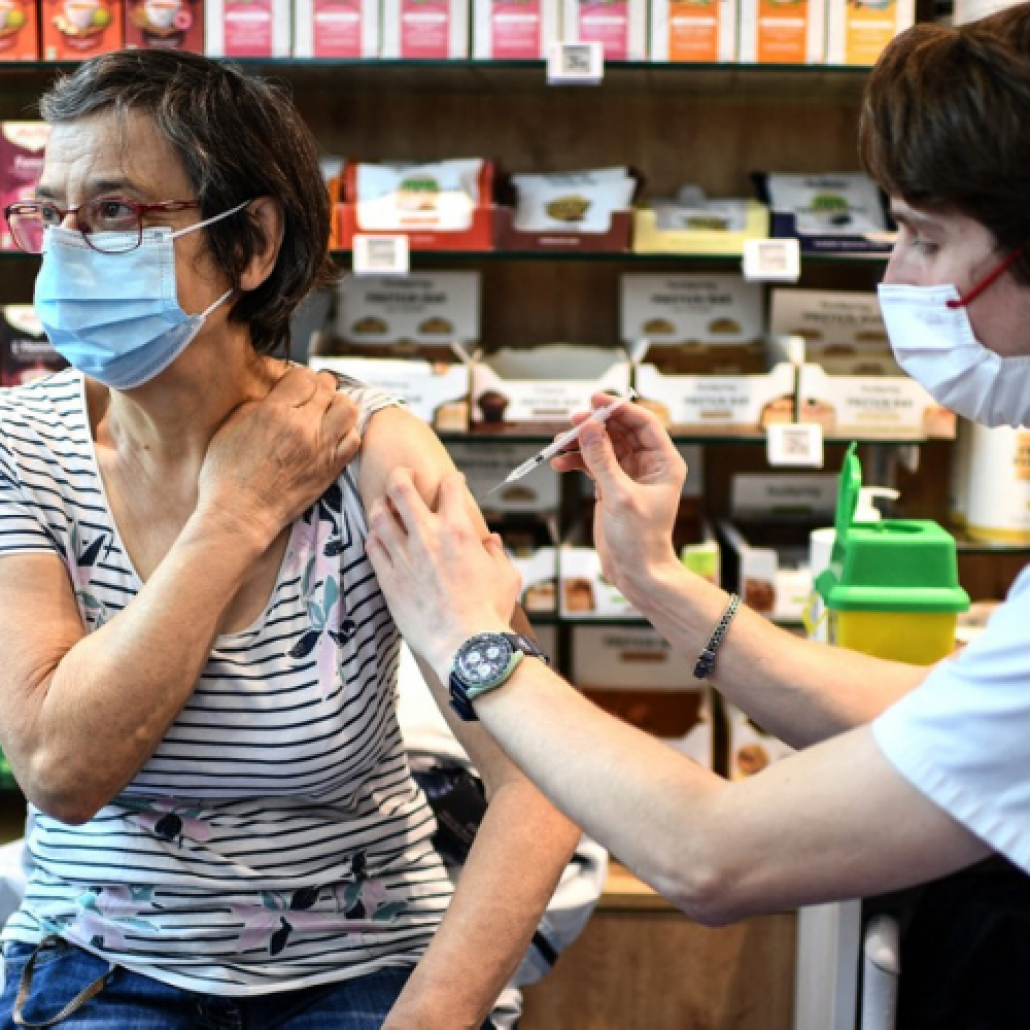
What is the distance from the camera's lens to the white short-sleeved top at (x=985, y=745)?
3.56 ft

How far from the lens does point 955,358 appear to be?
55.2 inches

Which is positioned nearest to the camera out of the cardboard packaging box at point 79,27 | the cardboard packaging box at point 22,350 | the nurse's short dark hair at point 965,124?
the nurse's short dark hair at point 965,124

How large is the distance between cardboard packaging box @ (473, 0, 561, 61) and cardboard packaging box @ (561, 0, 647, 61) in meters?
0.03

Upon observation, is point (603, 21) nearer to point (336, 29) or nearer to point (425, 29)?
point (425, 29)

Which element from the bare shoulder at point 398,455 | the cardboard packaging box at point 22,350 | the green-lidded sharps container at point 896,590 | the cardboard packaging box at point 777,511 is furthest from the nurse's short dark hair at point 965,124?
the cardboard packaging box at point 22,350

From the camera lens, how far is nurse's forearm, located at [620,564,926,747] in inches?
63.6

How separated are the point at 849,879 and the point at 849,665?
0.54 meters

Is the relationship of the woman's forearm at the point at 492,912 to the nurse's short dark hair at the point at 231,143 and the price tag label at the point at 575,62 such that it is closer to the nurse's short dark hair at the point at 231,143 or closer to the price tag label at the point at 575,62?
the nurse's short dark hair at the point at 231,143

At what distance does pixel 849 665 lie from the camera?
166 cm

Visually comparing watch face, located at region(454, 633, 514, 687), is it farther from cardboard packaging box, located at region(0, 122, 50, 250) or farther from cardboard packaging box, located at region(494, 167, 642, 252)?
cardboard packaging box, located at region(0, 122, 50, 250)

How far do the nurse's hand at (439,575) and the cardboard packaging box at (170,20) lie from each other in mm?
2008

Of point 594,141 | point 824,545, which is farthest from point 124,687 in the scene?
point 594,141

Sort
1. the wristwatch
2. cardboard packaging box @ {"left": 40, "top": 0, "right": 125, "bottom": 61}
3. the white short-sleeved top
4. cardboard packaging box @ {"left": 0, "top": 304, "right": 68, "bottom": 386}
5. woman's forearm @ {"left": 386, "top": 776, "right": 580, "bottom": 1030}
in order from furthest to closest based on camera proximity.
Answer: cardboard packaging box @ {"left": 0, "top": 304, "right": 68, "bottom": 386} < cardboard packaging box @ {"left": 40, "top": 0, "right": 125, "bottom": 61} < woman's forearm @ {"left": 386, "top": 776, "right": 580, "bottom": 1030} < the wristwatch < the white short-sleeved top

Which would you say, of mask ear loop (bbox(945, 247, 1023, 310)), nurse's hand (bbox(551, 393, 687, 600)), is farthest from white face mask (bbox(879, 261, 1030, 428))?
nurse's hand (bbox(551, 393, 687, 600))
